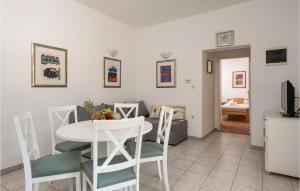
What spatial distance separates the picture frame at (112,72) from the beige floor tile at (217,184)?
2.92 metres

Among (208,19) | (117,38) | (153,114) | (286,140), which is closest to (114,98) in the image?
(153,114)

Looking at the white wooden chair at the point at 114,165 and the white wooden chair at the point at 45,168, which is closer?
the white wooden chair at the point at 114,165

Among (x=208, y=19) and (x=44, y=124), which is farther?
(x=208, y=19)

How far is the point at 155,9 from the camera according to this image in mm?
3908

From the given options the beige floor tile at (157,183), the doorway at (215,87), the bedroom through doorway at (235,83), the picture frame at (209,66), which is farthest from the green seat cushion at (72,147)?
the bedroom through doorway at (235,83)

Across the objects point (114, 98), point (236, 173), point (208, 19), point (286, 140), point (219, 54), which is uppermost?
point (208, 19)

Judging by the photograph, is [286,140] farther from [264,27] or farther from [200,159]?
[264,27]

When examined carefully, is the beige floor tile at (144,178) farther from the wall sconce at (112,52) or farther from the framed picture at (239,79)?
the framed picture at (239,79)

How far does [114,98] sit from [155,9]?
89.2 inches

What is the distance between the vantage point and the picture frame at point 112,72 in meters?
4.21

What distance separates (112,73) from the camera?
4.41 metres

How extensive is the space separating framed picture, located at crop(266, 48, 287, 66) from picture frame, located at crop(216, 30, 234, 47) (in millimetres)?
728

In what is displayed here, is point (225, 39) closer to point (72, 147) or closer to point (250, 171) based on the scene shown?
point (250, 171)

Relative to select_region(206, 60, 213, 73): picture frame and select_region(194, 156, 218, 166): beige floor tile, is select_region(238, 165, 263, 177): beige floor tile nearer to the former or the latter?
select_region(194, 156, 218, 166): beige floor tile
